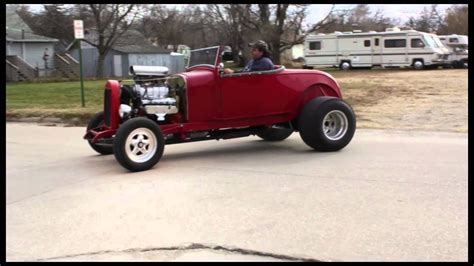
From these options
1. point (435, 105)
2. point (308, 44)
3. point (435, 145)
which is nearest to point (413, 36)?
point (308, 44)

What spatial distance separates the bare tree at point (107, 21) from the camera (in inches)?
1694

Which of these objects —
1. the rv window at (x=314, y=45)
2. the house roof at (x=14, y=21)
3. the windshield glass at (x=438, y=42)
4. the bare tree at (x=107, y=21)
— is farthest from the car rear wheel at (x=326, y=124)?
the house roof at (x=14, y=21)

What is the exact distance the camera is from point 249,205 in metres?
5.74

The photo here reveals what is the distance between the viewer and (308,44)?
40.4 m

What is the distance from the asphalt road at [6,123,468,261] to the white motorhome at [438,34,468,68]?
29135 mm

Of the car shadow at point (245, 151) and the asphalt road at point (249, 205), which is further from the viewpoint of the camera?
the car shadow at point (245, 151)

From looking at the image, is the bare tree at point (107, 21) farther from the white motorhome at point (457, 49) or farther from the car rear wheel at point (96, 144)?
the car rear wheel at point (96, 144)

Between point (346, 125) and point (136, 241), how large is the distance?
4827 millimetres

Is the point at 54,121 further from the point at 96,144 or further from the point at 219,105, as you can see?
the point at 219,105

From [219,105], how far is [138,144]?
140 cm

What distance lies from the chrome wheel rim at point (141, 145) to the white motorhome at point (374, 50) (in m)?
30.2

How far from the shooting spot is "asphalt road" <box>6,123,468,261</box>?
14.9ft

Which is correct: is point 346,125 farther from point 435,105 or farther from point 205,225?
point 435,105

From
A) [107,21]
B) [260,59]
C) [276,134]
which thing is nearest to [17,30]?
[107,21]
